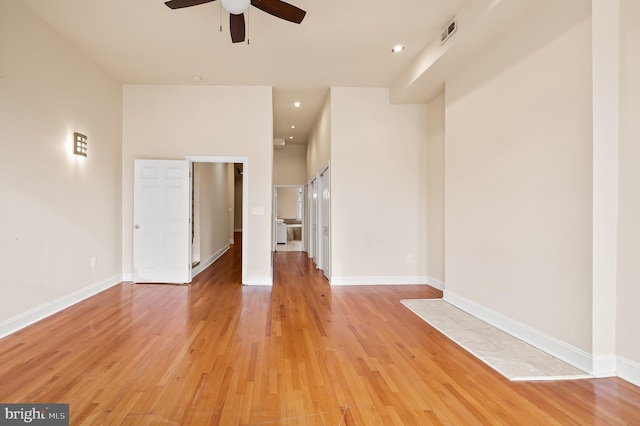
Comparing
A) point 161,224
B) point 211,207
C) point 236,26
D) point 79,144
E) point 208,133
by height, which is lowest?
point 161,224

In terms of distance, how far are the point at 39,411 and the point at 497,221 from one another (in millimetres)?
3818

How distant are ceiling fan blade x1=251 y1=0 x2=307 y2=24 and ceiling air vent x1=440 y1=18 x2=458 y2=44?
163 cm

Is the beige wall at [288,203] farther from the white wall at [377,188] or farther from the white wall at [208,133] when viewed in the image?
the white wall at [377,188]

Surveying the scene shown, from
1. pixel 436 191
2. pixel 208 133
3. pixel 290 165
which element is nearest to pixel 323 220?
pixel 436 191

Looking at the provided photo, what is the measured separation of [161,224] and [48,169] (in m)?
1.65

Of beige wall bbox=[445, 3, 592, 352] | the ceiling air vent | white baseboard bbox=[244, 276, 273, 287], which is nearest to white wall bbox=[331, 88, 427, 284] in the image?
white baseboard bbox=[244, 276, 273, 287]

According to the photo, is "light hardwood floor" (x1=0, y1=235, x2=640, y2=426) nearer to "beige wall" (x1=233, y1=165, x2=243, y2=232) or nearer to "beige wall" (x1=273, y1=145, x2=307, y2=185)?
"beige wall" (x1=273, y1=145, x2=307, y2=185)

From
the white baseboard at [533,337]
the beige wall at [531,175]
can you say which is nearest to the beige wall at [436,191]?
the beige wall at [531,175]

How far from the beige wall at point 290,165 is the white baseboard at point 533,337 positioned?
6.03m

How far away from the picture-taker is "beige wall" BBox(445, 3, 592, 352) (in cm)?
224

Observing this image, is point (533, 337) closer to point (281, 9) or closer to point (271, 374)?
point (271, 374)

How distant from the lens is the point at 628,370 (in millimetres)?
2053

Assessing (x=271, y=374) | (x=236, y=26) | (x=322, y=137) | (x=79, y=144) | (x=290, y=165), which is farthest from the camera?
(x=290, y=165)

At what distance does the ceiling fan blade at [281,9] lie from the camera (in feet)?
8.43
